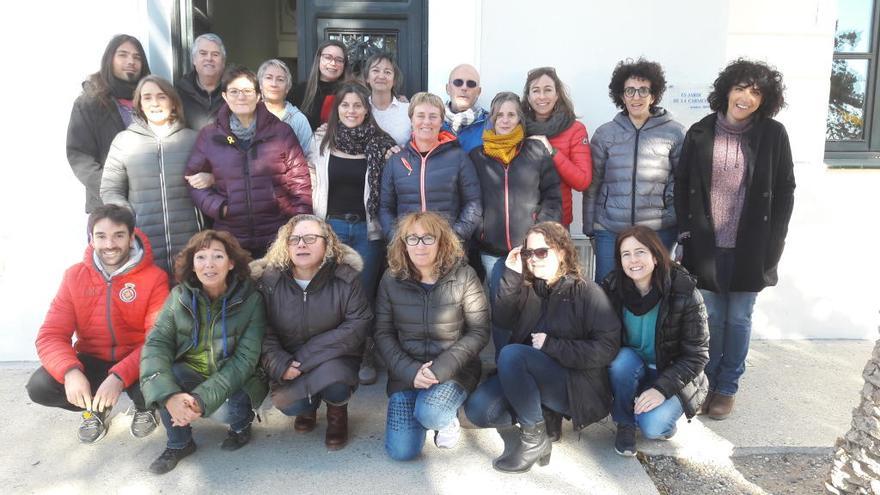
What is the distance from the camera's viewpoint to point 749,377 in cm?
425

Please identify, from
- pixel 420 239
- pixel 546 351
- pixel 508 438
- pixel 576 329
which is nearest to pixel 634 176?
pixel 576 329

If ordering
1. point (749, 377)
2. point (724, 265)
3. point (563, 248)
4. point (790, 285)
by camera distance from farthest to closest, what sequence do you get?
point (790, 285)
point (749, 377)
point (724, 265)
point (563, 248)

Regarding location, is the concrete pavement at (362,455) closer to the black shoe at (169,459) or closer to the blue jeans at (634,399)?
the black shoe at (169,459)

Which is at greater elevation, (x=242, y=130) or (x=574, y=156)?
(x=242, y=130)

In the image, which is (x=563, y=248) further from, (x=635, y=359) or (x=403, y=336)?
(x=403, y=336)

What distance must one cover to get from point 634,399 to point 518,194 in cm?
127

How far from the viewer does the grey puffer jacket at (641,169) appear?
149 inches

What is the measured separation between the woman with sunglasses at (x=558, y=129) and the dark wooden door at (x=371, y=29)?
1217 mm

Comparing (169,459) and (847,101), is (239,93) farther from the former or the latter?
(847,101)

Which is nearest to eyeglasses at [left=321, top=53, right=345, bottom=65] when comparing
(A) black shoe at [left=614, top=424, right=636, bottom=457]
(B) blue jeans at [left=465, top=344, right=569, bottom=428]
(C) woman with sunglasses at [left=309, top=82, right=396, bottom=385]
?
(C) woman with sunglasses at [left=309, top=82, right=396, bottom=385]

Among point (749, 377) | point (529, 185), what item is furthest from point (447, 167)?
point (749, 377)

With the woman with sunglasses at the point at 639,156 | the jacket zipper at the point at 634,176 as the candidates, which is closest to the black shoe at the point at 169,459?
the woman with sunglasses at the point at 639,156

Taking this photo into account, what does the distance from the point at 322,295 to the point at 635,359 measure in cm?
155

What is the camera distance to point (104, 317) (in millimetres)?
3322
